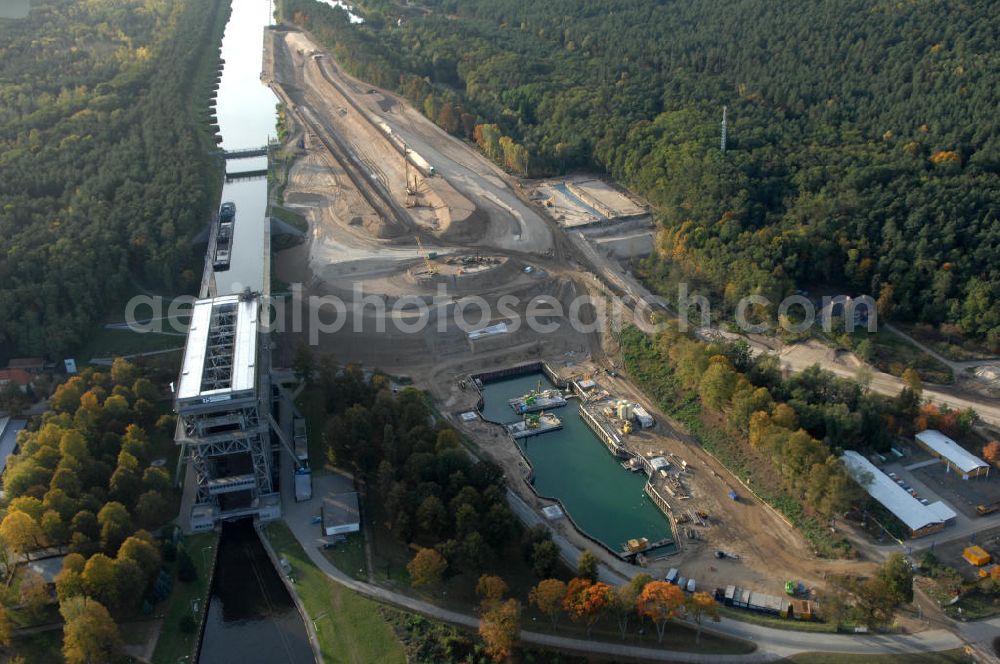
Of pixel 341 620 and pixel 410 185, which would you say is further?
pixel 410 185

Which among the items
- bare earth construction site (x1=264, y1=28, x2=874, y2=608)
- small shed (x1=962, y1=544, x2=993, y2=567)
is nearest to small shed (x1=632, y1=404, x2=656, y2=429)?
bare earth construction site (x1=264, y1=28, x2=874, y2=608)

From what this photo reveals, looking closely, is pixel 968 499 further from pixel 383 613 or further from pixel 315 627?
pixel 315 627

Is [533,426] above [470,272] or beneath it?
beneath

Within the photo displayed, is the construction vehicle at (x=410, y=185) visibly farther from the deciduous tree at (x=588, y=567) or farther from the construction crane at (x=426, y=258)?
the deciduous tree at (x=588, y=567)

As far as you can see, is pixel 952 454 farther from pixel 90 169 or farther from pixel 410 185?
pixel 90 169

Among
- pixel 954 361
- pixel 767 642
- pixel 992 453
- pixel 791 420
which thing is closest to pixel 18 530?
pixel 767 642

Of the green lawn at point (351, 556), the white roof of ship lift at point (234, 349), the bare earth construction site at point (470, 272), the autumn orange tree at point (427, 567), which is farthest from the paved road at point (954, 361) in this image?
the white roof of ship lift at point (234, 349)
